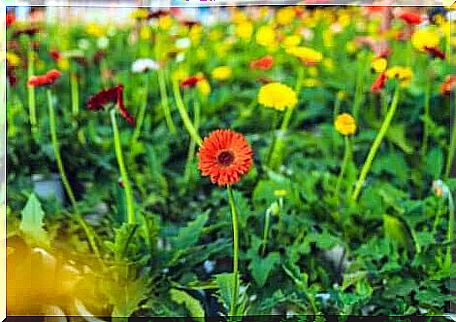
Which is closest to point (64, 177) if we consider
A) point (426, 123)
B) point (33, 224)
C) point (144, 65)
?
point (33, 224)

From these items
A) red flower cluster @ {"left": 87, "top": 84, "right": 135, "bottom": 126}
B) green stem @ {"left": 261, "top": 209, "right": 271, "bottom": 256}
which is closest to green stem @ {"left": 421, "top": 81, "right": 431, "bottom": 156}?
green stem @ {"left": 261, "top": 209, "right": 271, "bottom": 256}

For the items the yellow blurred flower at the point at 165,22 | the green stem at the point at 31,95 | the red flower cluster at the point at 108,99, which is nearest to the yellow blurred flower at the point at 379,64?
the yellow blurred flower at the point at 165,22

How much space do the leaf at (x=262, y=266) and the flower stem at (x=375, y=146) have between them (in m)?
0.32

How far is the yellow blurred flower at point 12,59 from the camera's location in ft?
8.00

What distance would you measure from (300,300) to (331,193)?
0.36 meters

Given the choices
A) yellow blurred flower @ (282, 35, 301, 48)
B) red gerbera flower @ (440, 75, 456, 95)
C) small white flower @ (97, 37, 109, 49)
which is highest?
small white flower @ (97, 37, 109, 49)

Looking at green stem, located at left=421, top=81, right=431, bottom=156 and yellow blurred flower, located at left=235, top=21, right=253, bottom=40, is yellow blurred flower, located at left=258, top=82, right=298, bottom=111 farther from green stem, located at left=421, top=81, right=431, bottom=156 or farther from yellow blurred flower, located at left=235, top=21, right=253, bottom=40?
green stem, located at left=421, top=81, right=431, bottom=156

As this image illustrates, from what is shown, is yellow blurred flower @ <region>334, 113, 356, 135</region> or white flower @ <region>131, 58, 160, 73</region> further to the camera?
white flower @ <region>131, 58, 160, 73</region>

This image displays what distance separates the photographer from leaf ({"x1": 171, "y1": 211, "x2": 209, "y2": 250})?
89.2 inches

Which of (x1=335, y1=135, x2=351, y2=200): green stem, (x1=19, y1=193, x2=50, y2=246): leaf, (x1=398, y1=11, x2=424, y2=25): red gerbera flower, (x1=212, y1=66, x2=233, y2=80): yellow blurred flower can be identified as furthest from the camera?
(x1=212, y1=66, x2=233, y2=80): yellow blurred flower

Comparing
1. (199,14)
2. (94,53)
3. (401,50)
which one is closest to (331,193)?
(401,50)

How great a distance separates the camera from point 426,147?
249cm

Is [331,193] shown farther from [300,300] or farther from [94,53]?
[94,53]

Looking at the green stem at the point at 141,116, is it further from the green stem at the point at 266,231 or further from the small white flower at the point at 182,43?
the green stem at the point at 266,231
